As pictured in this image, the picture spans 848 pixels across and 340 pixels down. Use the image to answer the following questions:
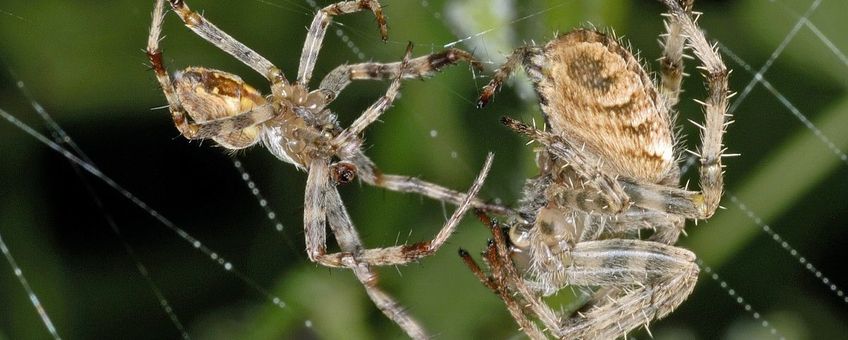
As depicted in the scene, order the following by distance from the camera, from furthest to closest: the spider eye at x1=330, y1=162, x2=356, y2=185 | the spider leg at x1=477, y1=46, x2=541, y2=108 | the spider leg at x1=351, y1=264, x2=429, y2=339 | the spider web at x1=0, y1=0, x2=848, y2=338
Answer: the spider web at x1=0, y1=0, x2=848, y2=338 < the spider leg at x1=351, y1=264, x2=429, y2=339 < the spider eye at x1=330, y1=162, x2=356, y2=185 < the spider leg at x1=477, y1=46, x2=541, y2=108

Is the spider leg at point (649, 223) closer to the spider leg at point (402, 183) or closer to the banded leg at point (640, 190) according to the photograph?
the banded leg at point (640, 190)

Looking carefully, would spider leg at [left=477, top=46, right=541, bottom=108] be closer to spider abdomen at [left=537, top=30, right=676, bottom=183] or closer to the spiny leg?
spider abdomen at [left=537, top=30, right=676, bottom=183]

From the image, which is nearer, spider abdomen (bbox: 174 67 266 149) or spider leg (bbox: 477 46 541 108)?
spider leg (bbox: 477 46 541 108)

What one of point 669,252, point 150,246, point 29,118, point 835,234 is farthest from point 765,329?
point 29,118

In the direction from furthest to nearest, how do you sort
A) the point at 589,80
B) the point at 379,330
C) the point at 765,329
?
the point at 765,329, the point at 379,330, the point at 589,80

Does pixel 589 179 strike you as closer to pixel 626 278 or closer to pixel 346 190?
pixel 626 278

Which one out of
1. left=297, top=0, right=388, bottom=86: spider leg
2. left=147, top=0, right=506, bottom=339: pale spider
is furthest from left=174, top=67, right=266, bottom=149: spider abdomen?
left=297, top=0, right=388, bottom=86: spider leg

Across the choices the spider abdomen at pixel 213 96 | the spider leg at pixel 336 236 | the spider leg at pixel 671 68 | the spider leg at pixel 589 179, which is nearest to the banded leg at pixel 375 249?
the spider leg at pixel 336 236

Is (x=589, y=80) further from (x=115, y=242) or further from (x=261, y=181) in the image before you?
(x=115, y=242)
